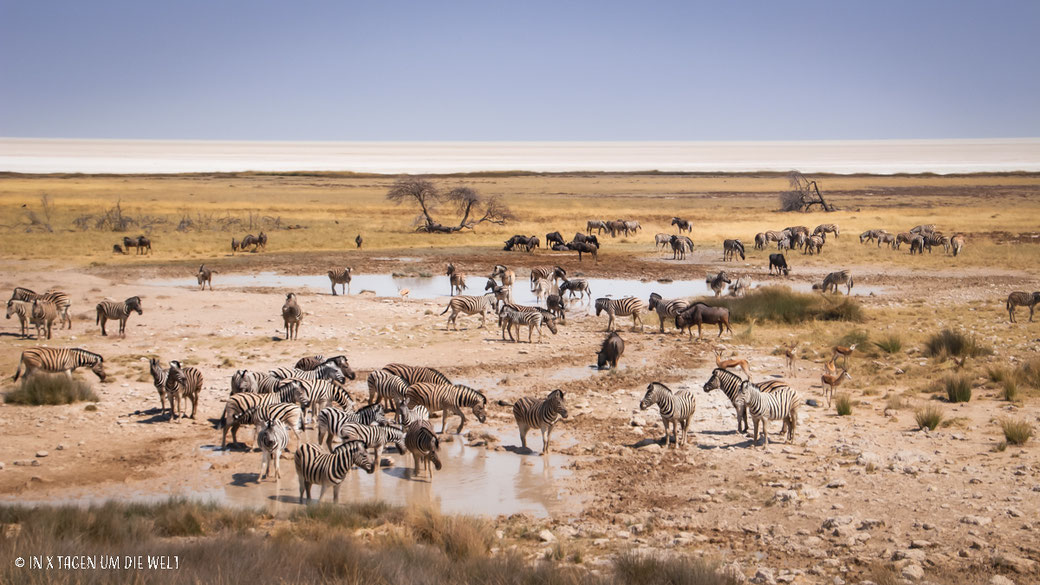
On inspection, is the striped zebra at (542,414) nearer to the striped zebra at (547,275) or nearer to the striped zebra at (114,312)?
the striped zebra at (114,312)

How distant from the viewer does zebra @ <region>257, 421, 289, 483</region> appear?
33.2 ft

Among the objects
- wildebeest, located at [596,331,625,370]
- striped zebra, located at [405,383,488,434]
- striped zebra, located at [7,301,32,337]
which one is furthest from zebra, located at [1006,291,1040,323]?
striped zebra, located at [7,301,32,337]

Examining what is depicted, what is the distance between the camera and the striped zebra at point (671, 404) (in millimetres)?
11664

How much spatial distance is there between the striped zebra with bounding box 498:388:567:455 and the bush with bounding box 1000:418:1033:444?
5913 millimetres

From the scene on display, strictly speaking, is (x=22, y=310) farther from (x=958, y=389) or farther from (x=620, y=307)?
(x=958, y=389)

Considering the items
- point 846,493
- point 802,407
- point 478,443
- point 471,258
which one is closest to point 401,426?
point 478,443

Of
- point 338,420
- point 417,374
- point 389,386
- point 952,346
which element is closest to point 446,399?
point 389,386

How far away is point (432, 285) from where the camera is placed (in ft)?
97.0

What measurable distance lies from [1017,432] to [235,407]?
409 inches

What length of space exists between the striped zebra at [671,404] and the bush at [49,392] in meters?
8.59

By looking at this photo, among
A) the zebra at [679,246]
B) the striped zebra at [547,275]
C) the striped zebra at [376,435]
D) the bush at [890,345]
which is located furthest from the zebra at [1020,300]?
the zebra at [679,246]

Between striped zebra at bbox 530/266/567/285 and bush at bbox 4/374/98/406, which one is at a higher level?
striped zebra at bbox 530/266/567/285

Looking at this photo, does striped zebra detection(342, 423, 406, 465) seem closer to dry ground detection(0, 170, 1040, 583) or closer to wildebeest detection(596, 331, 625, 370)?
dry ground detection(0, 170, 1040, 583)

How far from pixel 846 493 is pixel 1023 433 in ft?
10.9
